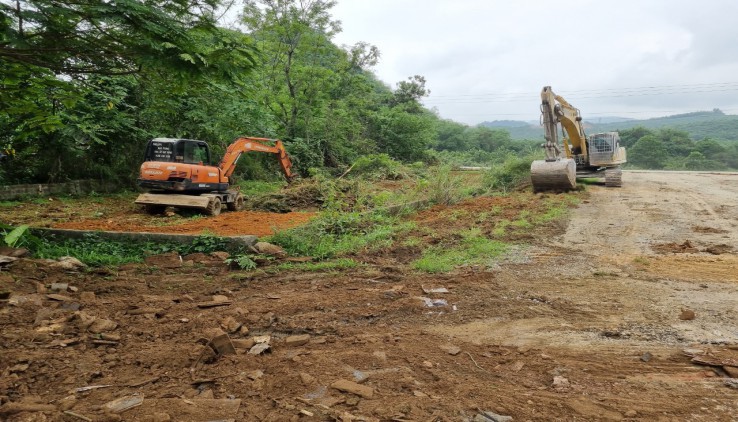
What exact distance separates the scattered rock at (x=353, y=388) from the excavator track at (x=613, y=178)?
17.3 metres

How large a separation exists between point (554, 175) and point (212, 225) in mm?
10593

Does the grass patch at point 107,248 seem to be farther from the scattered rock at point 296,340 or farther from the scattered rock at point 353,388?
the scattered rock at point 353,388

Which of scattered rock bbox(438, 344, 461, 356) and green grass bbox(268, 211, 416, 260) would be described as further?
green grass bbox(268, 211, 416, 260)

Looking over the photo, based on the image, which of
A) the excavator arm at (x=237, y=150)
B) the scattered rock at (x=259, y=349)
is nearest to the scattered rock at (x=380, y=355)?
the scattered rock at (x=259, y=349)

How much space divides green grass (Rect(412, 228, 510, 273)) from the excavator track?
11.3 m

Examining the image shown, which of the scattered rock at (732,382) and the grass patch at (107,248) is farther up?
the grass patch at (107,248)

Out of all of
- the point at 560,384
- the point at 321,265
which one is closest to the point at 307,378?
the point at 560,384

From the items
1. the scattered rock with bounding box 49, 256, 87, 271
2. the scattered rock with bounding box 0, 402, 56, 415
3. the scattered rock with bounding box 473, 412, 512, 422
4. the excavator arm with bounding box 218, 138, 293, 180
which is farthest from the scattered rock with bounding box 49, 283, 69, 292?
the excavator arm with bounding box 218, 138, 293, 180

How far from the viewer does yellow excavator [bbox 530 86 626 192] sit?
Result: 15047 millimetres

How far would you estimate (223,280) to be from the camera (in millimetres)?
6582

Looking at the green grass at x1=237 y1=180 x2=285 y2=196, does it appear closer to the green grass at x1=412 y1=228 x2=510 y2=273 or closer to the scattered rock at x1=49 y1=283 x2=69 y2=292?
the green grass at x1=412 y1=228 x2=510 y2=273

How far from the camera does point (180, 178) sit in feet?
39.5

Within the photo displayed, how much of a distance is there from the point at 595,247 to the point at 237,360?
6.96m

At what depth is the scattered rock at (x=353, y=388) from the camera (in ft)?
Answer: 10.9
